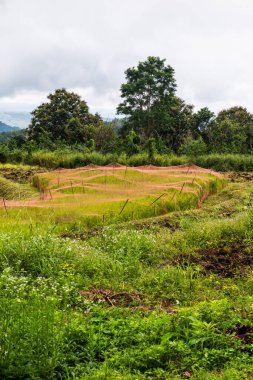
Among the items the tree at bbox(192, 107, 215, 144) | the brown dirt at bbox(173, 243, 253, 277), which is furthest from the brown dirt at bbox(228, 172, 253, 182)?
the tree at bbox(192, 107, 215, 144)

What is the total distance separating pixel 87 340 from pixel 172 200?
6597 millimetres

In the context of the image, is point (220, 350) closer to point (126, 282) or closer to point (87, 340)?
point (87, 340)

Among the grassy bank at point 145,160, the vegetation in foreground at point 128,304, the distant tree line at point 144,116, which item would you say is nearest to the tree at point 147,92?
the distant tree line at point 144,116

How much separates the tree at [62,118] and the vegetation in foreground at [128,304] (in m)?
20.6

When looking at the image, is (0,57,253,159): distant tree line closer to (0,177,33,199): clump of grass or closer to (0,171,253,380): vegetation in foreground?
(0,177,33,199): clump of grass

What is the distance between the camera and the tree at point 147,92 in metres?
29.5

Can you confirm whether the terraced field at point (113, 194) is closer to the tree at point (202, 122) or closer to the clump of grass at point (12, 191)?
the clump of grass at point (12, 191)

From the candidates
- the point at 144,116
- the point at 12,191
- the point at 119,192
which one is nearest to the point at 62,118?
the point at 144,116

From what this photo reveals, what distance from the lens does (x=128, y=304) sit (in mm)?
4305

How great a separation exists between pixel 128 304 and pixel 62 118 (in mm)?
25266

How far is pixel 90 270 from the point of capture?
5160 millimetres

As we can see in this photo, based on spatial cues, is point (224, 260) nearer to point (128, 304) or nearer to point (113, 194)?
point (128, 304)

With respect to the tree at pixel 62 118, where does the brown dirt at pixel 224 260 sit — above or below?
below

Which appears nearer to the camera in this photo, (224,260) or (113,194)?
(224,260)
